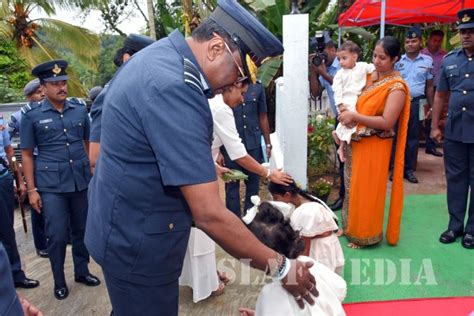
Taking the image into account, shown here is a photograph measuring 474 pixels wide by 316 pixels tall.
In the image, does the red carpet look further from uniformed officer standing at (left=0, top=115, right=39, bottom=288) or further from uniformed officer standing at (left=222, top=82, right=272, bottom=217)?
uniformed officer standing at (left=0, top=115, right=39, bottom=288)

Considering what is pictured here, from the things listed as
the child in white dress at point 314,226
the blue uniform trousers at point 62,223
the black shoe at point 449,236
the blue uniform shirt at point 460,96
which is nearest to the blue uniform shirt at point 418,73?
the blue uniform shirt at point 460,96

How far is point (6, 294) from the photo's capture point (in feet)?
3.58

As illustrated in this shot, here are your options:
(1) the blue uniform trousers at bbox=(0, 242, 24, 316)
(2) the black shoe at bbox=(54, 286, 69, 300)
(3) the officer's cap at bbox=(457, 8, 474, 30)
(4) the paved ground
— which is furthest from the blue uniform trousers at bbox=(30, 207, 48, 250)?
(3) the officer's cap at bbox=(457, 8, 474, 30)

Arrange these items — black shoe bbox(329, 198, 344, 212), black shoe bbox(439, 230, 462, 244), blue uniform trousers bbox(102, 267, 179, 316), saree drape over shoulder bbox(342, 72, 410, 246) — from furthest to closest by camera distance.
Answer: black shoe bbox(329, 198, 344, 212), black shoe bbox(439, 230, 462, 244), saree drape over shoulder bbox(342, 72, 410, 246), blue uniform trousers bbox(102, 267, 179, 316)

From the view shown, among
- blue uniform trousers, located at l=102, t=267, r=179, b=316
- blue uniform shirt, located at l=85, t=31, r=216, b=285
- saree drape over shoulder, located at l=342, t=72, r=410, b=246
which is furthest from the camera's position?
saree drape over shoulder, located at l=342, t=72, r=410, b=246

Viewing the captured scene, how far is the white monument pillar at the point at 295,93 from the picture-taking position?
421 centimetres

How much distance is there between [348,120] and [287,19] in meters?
1.37

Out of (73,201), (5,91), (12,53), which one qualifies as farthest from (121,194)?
(12,53)

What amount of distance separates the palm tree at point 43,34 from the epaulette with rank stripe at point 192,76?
11.8m

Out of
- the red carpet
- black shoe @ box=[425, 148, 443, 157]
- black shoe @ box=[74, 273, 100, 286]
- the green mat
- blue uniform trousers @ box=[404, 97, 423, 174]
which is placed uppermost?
blue uniform trousers @ box=[404, 97, 423, 174]

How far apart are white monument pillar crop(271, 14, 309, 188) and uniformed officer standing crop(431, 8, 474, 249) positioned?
1291mm

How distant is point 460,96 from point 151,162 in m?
3.10

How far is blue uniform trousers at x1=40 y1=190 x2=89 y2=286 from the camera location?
3.23 meters

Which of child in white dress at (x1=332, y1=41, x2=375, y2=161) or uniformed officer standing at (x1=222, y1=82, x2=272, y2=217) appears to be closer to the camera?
child in white dress at (x1=332, y1=41, x2=375, y2=161)
